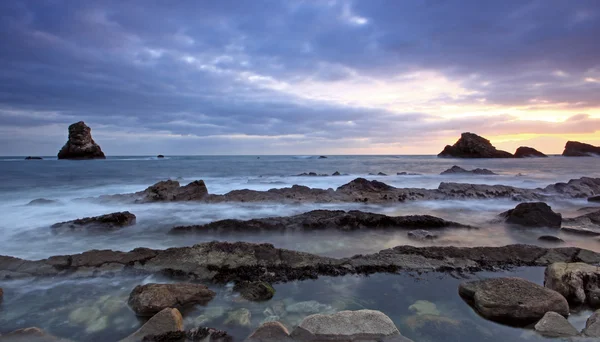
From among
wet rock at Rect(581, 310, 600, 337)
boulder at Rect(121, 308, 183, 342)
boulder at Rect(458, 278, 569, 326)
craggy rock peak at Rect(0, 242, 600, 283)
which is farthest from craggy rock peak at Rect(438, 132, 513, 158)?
boulder at Rect(121, 308, 183, 342)

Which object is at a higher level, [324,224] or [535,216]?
[535,216]

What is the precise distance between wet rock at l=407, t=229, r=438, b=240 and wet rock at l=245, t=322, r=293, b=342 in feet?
17.5

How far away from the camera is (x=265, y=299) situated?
15.5 feet

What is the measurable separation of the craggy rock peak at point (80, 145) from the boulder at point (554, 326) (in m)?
79.1

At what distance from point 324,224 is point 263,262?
3139 mm

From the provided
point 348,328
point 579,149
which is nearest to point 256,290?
point 348,328

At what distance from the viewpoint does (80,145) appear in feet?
225

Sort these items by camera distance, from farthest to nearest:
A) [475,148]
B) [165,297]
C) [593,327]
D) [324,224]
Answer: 1. [475,148]
2. [324,224]
3. [165,297]
4. [593,327]

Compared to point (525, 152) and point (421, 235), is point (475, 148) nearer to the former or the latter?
point (525, 152)

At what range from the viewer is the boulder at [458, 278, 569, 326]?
416 cm

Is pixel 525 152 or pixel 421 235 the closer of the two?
pixel 421 235

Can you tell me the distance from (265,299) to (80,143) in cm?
7869

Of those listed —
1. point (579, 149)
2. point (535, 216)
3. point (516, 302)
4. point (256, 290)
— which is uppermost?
point (579, 149)

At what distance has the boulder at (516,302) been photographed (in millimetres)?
4164
